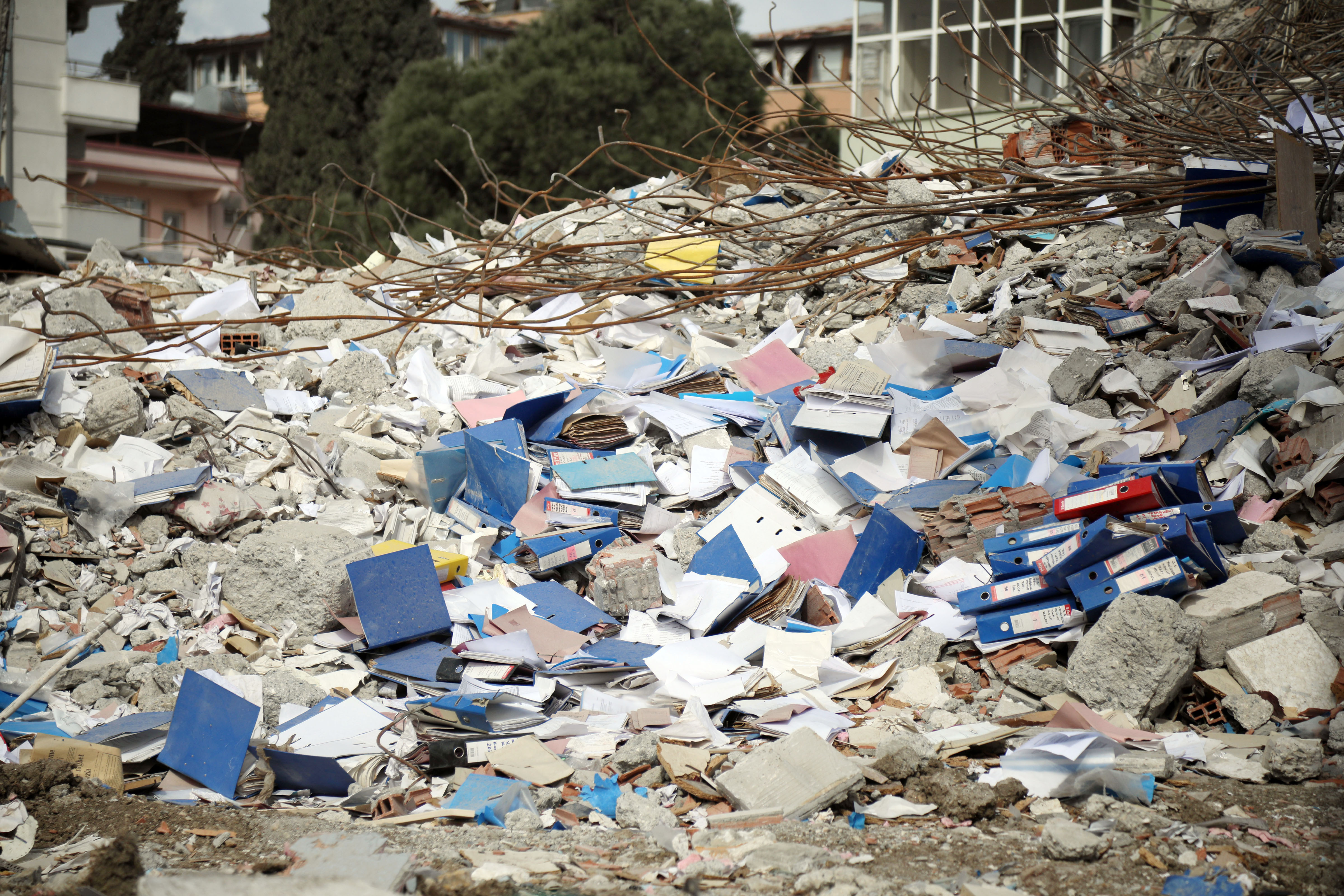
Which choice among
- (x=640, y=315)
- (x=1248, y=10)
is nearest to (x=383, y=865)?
(x=640, y=315)

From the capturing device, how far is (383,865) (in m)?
2.01

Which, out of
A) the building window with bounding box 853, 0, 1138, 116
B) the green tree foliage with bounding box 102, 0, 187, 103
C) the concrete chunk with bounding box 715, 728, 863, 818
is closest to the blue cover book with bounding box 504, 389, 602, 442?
the concrete chunk with bounding box 715, 728, 863, 818

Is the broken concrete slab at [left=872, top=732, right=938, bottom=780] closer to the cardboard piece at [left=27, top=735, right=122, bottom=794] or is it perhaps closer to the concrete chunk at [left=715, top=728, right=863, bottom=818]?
the concrete chunk at [left=715, top=728, right=863, bottom=818]

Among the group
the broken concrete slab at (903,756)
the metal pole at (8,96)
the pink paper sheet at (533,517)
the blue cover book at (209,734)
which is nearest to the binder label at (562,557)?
the pink paper sheet at (533,517)

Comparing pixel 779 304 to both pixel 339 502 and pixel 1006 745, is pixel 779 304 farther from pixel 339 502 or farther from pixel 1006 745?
pixel 1006 745

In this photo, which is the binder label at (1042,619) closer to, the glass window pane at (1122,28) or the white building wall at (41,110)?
the glass window pane at (1122,28)

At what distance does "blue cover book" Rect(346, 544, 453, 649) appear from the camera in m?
3.26

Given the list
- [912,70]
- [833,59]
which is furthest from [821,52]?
[912,70]

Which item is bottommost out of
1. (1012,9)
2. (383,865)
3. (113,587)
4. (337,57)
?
(113,587)

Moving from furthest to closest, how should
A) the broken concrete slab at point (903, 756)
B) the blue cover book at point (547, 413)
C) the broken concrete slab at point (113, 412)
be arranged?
the blue cover book at point (547, 413) → the broken concrete slab at point (113, 412) → the broken concrete slab at point (903, 756)

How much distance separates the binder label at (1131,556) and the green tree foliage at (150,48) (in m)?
26.4

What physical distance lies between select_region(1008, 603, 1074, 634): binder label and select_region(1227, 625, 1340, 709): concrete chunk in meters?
0.45

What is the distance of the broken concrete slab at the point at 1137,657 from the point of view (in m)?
2.73

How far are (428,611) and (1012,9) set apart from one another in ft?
37.6
